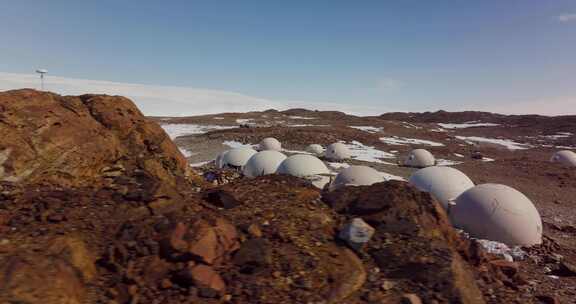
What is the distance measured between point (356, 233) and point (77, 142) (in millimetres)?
5426

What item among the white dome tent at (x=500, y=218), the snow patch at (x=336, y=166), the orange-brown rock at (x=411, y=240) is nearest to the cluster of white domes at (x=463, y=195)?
the white dome tent at (x=500, y=218)

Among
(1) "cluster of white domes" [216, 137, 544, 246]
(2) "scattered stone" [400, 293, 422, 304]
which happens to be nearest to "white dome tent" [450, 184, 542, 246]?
(1) "cluster of white domes" [216, 137, 544, 246]

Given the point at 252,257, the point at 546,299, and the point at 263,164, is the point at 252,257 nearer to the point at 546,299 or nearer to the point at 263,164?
the point at 546,299

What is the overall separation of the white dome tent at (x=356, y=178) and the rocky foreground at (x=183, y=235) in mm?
5300

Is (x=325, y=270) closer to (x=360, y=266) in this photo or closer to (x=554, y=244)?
(x=360, y=266)

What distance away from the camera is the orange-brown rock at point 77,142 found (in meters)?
6.54

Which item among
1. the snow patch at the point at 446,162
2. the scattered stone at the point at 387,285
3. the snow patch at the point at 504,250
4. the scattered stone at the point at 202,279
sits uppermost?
the scattered stone at the point at 202,279

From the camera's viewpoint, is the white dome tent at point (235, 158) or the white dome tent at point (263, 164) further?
the white dome tent at point (235, 158)

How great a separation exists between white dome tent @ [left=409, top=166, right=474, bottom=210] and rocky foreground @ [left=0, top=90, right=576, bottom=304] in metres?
4.67

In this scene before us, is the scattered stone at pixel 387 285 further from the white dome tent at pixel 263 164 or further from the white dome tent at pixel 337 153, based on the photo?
the white dome tent at pixel 337 153

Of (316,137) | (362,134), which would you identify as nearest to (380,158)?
(316,137)

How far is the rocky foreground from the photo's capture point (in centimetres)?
484

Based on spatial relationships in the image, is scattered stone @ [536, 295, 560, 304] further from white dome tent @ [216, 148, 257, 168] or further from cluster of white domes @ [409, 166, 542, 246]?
white dome tent @ [216, 148, 257, 168]

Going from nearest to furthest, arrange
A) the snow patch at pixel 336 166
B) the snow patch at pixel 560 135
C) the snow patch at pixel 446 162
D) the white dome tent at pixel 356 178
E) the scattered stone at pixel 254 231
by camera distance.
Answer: the scattered stone at pixel 254 231 < the white dome tent at pixel 356 178 < the snow patch at pixel 336 166 < the snow patch at pixel 446 162 < the snow patch at pixel 560 135
